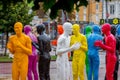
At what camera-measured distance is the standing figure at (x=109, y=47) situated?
1356cm

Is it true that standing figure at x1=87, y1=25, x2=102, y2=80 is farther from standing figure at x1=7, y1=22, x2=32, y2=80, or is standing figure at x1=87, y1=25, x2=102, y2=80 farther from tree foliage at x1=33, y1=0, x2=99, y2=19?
tree foliage at x1=33, y1=0, x2=99, y2=19

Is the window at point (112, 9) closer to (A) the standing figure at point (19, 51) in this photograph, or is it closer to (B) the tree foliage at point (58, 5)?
(A) the standing figure at point (19, 51)

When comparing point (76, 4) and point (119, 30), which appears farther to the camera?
point (119, 30)

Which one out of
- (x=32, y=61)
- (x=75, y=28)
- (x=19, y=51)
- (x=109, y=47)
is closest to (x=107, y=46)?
(x=109, y=47)

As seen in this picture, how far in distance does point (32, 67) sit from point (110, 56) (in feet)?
7.39

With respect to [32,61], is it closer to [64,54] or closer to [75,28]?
[64,54]

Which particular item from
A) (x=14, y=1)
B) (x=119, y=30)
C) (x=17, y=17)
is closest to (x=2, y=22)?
(x=17, y=17)

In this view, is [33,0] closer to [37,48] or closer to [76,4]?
[76,4]

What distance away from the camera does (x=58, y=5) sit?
6293 millimetres

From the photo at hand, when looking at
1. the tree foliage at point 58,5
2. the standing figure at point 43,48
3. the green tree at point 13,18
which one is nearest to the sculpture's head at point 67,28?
the standing figure at point 43,48

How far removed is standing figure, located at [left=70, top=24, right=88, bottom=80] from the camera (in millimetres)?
13844

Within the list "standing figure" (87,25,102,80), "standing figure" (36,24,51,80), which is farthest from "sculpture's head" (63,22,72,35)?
"standing figure" (87,25,102,80)

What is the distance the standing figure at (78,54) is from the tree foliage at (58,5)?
733 cm

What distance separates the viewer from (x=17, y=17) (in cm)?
3803
